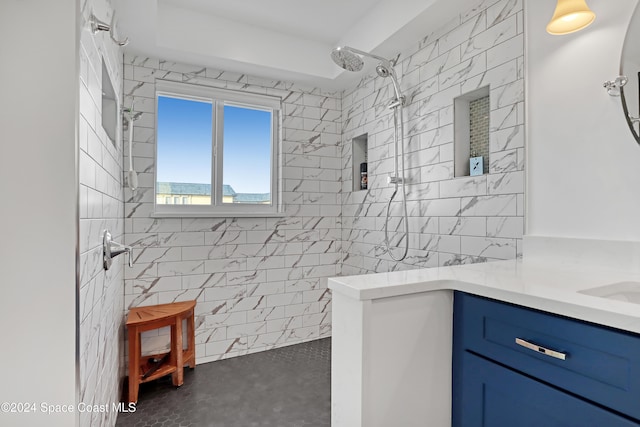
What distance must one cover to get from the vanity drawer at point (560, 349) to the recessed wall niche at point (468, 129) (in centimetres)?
118

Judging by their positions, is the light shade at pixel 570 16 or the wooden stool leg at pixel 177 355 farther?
the wooden stool leg at pixel 177 355

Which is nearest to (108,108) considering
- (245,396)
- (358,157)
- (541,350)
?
(245,396)

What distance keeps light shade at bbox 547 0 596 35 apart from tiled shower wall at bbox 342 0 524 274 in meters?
0.34

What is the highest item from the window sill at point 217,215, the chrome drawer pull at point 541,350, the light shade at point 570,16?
the light shade at point 570,16

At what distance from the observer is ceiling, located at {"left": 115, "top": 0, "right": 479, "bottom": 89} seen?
2.21 m

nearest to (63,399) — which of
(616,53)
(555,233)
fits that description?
(555,233)

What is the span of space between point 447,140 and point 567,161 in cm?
73

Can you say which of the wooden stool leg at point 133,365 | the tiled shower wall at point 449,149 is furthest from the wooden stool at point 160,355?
the tiled shower wall at point 449,149

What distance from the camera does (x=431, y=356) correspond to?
1.23 meters

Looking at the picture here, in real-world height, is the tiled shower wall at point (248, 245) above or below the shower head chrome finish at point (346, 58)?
below

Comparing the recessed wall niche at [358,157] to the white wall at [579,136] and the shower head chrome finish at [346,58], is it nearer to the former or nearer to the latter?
the shower head chrome finish at [346,58]

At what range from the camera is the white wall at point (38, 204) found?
93 cm

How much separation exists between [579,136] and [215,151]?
2.52m

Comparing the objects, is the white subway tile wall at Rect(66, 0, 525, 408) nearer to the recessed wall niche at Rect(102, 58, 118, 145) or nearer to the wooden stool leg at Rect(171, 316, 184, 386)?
the recessed wall niche at Rect(102, 58, 118, 145)
